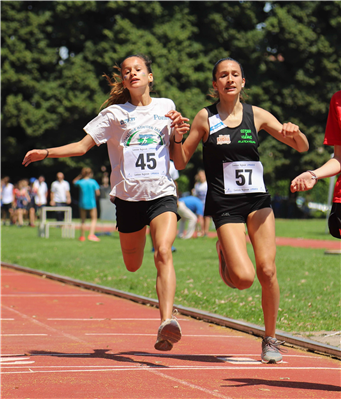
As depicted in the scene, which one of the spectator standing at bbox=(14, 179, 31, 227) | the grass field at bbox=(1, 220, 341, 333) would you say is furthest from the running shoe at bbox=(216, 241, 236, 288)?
the spectator standing at bbox=(14, 179, 31, 227)

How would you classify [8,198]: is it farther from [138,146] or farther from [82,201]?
[138,146]

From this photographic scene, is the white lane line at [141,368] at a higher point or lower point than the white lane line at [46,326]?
higher

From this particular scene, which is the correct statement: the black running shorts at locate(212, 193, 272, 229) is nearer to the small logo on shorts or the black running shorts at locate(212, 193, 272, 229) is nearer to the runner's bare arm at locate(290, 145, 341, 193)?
the small logo on shorts

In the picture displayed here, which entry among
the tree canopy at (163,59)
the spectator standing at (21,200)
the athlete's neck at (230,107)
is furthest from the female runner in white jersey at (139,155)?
the tree canopy at (163,59)

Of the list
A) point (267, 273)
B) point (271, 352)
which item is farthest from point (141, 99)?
point (271, 352)

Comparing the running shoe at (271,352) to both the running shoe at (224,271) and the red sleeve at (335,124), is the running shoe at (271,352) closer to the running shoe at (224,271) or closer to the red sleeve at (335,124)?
the running shoe at (224,271)

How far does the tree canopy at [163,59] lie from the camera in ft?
124

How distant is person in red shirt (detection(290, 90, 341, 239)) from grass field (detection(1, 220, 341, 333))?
105 inches

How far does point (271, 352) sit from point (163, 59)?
1325 inches

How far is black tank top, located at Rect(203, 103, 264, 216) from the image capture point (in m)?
5.61

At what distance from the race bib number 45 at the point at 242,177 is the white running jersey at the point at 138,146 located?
0.55 metres

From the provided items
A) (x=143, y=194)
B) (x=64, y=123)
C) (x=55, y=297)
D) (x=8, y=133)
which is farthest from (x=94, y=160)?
(x=143, y=194)

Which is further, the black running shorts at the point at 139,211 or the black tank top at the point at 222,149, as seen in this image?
the black running shorts at the point at 139,211

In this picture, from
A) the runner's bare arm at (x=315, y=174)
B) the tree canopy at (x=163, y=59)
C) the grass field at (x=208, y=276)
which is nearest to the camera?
the runner's bare arm at (x=315, y=174)
